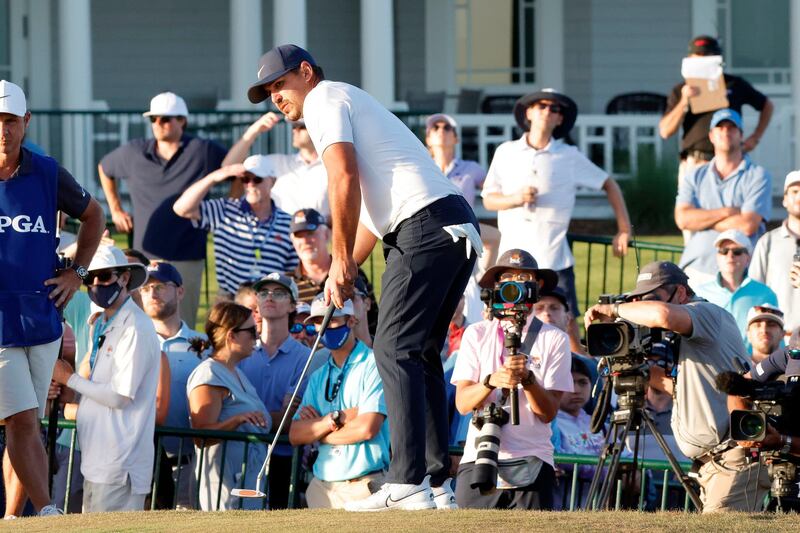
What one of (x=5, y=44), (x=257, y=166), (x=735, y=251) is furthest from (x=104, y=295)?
(x=5, y=44)

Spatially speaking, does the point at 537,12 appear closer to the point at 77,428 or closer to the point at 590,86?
the point at 590,86

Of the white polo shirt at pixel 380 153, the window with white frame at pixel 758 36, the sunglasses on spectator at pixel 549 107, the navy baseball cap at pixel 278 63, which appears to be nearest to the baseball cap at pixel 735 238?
the sunglasses on spectator at pixel 549 107

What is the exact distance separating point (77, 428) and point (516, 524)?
3.56 metres

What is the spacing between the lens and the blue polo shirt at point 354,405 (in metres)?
8.67

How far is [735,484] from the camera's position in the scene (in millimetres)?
7777

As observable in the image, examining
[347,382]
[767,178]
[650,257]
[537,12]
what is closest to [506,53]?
[537,12]

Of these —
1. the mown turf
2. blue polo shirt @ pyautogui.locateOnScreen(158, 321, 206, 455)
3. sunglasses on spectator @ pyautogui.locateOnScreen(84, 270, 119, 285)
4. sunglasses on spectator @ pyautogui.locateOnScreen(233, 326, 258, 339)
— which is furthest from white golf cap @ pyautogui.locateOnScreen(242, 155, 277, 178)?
the mown turf

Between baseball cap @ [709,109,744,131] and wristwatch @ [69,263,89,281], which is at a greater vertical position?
baseball cap @ [709,109,744,131]

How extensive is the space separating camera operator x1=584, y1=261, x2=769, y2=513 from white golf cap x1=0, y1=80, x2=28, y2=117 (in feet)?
9.89

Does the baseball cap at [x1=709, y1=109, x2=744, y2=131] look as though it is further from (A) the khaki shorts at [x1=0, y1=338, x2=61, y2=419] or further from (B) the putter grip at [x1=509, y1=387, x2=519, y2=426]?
(A) the khaki shorts at [x1=0, y1=338, x2=61, y2=419]

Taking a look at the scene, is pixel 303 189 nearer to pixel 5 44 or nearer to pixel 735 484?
pixel 735 484

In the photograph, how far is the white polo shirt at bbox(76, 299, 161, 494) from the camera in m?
8.77

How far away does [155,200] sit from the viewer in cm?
1229

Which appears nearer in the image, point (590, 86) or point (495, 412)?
point (495, 412)
